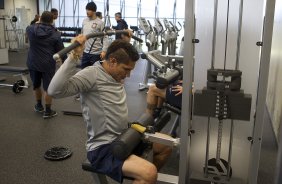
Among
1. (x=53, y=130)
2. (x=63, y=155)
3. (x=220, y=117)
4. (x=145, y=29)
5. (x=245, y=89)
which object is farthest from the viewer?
(x=145, y=29)

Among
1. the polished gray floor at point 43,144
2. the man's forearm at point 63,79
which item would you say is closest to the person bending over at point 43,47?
the polished gray floor at point 43,144

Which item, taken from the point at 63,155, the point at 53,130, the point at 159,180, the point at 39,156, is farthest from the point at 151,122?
the point at 53,130

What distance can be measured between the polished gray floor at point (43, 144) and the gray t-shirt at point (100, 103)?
0.86 meters

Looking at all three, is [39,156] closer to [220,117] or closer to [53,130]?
[53,130]

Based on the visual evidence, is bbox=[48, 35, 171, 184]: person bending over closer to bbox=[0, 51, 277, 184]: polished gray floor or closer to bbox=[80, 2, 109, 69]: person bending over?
bbox=[0, 51, 277, 184]: polished gray floor

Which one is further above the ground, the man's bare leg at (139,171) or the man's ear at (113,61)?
the man's ear at (113,61)

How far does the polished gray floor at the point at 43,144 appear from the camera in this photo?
2.62 metres

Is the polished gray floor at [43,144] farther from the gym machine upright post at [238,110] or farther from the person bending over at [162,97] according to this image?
the gym machine upright post at [238,110]

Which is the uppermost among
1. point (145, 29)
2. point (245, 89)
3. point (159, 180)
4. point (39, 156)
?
point (145, 29)

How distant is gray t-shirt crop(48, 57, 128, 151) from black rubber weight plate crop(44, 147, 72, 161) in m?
1.14

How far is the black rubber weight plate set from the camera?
2908mm

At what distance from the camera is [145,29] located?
6.87m

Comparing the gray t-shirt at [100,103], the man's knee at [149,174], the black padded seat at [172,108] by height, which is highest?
the gray t-shirt at [100,103]

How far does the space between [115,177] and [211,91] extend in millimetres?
745
